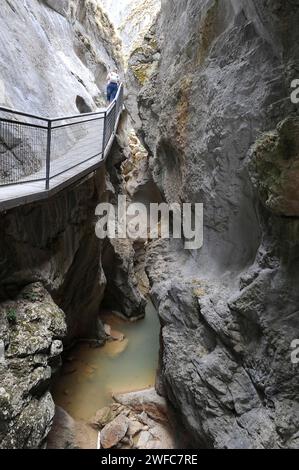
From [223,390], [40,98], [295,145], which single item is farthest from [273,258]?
[40,98]

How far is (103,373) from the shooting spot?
10391 millimetres

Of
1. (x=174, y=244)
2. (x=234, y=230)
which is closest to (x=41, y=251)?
(x=234, y=230)

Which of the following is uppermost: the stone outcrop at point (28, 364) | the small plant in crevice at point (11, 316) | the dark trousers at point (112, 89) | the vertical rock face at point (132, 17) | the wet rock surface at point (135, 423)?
the vertical rock face at point (132, 17)

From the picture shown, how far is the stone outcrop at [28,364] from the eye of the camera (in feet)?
13.9

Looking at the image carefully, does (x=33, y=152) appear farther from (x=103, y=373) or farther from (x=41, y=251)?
(x=103, y=373)

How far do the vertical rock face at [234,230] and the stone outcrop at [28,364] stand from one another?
8.74 feet

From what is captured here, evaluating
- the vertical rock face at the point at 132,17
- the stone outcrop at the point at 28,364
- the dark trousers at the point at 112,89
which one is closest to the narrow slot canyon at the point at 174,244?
the stone outcrop at the point at 28,364

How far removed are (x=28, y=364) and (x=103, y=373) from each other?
6.09 m

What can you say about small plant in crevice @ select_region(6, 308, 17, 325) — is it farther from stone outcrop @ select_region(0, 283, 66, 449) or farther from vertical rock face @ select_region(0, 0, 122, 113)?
vertical rock face @ select_region(0, 0, 122, 113)

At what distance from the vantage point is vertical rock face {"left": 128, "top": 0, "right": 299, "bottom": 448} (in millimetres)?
4492

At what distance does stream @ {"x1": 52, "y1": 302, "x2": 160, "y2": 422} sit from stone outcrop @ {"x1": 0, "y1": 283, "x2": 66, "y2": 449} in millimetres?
4032

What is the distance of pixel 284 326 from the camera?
4.69m

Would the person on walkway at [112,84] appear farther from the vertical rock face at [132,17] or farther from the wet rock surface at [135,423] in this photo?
the vertical rock face at [132,17]

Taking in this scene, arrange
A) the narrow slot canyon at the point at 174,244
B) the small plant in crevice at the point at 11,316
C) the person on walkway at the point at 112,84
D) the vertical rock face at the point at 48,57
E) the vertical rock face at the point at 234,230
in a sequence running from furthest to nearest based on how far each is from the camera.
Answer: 1. the person on walkway at the point at 112,84
2. the vertical rock face at the point at 48,57
3. the small plant in crevice at the point at 11,316
4. the narrow slot canyon at the point at 174,244
5. the vertical rock face at the point at 234,230
